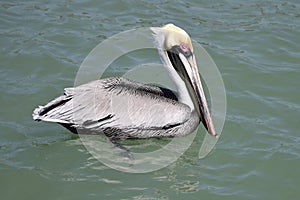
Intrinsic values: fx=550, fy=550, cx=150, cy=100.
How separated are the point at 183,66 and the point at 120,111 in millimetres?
886

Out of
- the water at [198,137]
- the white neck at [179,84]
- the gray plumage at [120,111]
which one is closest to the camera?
the water at [198,137]

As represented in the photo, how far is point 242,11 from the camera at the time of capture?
9.01 meters

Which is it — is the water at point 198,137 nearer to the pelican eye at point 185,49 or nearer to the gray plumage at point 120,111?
the gray plumage at point 120,111

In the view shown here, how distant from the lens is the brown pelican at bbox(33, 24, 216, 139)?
6.13m

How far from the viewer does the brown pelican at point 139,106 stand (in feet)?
20.1

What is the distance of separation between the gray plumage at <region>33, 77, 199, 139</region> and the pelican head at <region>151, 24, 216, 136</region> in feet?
0.51

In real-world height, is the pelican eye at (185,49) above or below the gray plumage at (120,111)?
above

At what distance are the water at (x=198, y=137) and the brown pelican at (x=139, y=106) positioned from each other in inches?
11.9

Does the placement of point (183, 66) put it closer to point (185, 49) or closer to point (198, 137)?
point (185, 49)

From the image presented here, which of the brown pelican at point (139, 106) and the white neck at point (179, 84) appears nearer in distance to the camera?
the brown pelican at point (139, 106)

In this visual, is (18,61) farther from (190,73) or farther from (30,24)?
(190,73)

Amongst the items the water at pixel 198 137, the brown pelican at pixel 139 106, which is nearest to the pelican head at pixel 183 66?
the brown pelican at pixel 139 106

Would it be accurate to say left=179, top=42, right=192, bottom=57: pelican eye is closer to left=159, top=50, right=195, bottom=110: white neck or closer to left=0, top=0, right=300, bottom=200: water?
left=159, top=50, right=195, bottom=110: white neck

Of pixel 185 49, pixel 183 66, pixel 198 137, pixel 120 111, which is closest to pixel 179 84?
pixel 183 66
